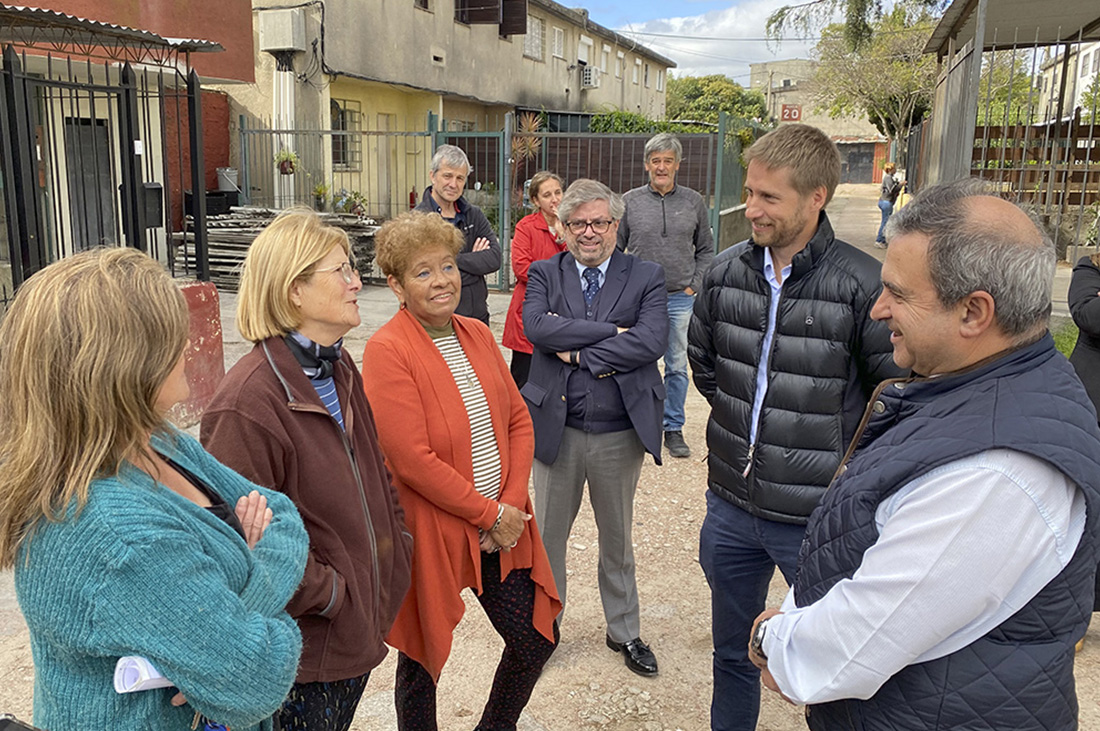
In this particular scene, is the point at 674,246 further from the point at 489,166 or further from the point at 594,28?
the point at 594,28

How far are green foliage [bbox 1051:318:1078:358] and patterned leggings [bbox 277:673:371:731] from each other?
22.3 ft

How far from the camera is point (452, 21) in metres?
20.6

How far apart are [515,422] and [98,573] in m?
1.74

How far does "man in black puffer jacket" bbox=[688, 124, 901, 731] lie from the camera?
8.55 feet

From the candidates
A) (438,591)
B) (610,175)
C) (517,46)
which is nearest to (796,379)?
(438,591)

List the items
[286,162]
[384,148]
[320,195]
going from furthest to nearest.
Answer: [384,148], [320,195], [286,162]

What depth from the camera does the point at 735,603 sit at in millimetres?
2855

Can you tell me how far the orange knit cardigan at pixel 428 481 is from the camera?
104 inches

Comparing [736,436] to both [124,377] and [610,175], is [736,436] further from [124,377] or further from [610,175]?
[610,175]

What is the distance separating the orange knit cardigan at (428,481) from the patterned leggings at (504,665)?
0.05 meters

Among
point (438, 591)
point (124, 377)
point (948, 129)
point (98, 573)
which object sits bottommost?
point (438, 591)

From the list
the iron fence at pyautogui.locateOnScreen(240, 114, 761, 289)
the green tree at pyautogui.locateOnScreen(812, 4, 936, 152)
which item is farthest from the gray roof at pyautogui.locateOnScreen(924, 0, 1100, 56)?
the green tree at pyautogui.locateOnScreen(812, 4, 936, 152)

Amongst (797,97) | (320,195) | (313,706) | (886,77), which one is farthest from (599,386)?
(797,97)

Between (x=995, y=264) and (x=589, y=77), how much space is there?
1149 inches
